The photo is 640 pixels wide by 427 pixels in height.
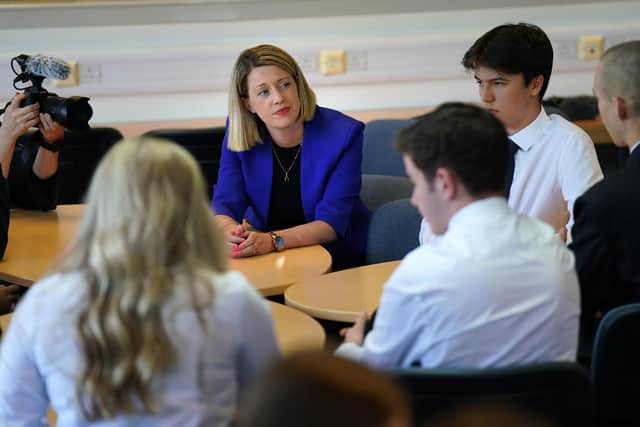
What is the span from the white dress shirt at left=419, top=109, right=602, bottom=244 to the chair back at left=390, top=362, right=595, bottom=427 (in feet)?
4.12

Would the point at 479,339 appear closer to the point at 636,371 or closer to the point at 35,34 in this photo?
the point at 636,371

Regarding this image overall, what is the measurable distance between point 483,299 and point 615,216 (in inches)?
24.3

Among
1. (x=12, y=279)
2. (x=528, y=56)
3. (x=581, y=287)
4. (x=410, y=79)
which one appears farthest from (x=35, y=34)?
(x=581, y=287)

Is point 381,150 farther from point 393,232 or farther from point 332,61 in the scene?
point 393,232

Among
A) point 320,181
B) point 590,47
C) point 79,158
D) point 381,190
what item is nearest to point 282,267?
point 320,181

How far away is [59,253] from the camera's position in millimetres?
3014

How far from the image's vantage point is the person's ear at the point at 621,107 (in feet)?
7.98

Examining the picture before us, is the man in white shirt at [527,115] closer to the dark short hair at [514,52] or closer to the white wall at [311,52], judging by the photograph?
the dark short hair at [514,52]

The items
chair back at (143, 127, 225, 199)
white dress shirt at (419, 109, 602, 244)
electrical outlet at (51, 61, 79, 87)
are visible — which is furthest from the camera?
electrical outlet at (51, 61, 79, 87)

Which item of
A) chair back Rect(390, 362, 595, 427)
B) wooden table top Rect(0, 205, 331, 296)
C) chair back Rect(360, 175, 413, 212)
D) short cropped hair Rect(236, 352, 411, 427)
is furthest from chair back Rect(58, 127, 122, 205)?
short cropped hair Rect(236, 352, 411, 427)

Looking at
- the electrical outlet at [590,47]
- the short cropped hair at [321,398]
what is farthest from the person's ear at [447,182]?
the electrical outlet at [590,47]

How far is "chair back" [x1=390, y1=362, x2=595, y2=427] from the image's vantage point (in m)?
1.68

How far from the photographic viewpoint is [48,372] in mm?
1664

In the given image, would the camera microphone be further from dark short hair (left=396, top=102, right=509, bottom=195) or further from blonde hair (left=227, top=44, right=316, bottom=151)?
dark short hair (left=396, top=102, right=509, bottom=195)
